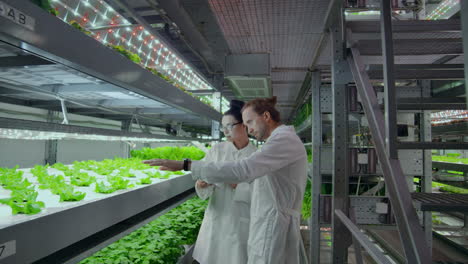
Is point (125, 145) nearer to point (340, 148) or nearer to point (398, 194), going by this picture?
point (340, 148)

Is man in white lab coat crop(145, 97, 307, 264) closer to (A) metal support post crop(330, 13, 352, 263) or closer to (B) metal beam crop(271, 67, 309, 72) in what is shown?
(A) metal support post crop(330, 13, 352, 263)

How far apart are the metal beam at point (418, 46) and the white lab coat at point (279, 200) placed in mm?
719

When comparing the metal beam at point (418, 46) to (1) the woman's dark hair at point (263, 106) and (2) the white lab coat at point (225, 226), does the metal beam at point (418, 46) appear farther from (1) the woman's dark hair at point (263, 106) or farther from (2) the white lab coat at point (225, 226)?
(2) the white lab coat at point (225, 226)

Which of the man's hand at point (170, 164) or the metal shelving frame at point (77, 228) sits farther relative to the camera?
the man's hand at point (170, 164)

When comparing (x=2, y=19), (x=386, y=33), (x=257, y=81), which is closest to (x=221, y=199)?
(x=386, y=33)

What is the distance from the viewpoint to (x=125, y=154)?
3332 mm

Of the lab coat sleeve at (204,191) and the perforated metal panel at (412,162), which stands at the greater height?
the perforated metal panel at (412,162)

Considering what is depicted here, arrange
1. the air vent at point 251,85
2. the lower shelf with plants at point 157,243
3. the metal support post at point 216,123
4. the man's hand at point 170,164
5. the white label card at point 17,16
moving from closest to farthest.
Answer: the white label card at point 17,16, the man's hand at point 170,164, the lower shelf with plants at point 157,243, the air vent at point 251,85, the metal support post at point 216,123

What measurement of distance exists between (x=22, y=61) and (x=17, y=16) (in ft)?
1.21

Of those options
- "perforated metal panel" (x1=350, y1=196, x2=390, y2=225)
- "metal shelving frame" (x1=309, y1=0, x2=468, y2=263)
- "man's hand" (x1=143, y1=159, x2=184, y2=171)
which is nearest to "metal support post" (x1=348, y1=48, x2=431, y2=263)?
"metal shelving frame" (x1=309, y1=0, x2=468, y2=263)

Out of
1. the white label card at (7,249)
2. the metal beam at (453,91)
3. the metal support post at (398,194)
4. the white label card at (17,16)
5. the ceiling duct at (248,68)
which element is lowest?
the white label card at (7,249)

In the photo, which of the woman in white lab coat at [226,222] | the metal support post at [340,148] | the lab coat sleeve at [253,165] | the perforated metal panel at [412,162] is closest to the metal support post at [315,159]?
the perforated metal panel at [412,162]

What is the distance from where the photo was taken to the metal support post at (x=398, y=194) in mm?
909

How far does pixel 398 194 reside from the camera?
3.34ft
